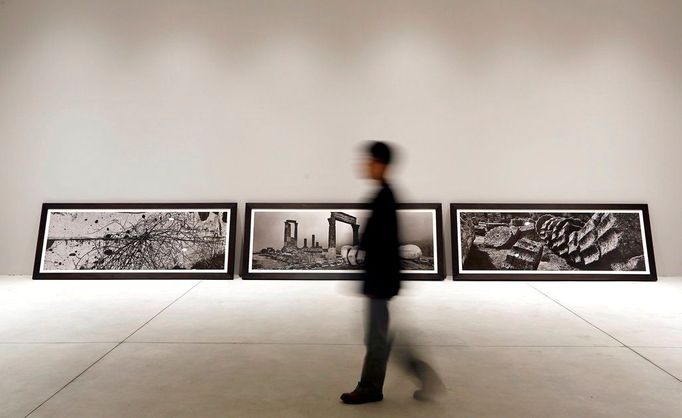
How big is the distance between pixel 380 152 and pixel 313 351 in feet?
4.63

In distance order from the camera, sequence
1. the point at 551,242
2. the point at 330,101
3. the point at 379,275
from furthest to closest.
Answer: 1. the point at 330,101
2. the point at 551,242
3. the point at 379,275

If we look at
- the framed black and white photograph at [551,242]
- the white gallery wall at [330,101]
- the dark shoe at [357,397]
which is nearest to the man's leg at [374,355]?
the dark shoe at [357,397]

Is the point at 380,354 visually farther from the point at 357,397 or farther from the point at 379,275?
the point at 379,275

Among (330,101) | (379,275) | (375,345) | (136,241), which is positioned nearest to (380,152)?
(379,275)

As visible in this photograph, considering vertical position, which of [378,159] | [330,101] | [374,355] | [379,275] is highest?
[330,101]

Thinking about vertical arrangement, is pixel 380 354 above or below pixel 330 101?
below

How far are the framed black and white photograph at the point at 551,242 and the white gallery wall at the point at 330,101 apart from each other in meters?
0.21

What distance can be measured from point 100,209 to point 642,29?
23.1 ft

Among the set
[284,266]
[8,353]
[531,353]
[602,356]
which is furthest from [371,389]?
[284,266]

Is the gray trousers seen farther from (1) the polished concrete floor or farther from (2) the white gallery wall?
(2) the white gallery wall

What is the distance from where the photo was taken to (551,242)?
4582mm

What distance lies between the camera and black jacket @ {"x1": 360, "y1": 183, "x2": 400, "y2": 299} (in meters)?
1.75

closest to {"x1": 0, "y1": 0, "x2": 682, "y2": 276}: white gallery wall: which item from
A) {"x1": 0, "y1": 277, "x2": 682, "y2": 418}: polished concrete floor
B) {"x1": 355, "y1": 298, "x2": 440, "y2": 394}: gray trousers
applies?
{"x1": 0, "y1": 277, "x2": 682, "y2": 418}: polished concrete floor

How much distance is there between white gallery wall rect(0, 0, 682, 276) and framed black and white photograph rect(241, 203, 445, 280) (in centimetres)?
20
